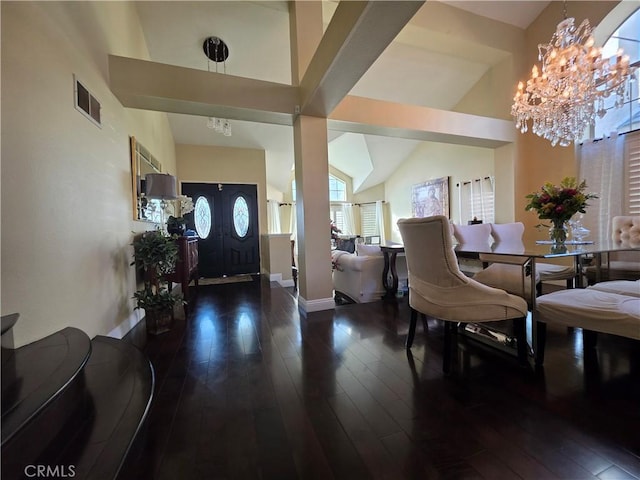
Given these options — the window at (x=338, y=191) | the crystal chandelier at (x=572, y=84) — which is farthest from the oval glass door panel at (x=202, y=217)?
the crystal chandelier at (x=572, y=84)

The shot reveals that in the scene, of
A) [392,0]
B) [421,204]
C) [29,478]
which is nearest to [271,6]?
[392,0]

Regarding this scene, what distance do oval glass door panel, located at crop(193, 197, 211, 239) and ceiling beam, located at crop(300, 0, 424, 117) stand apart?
3716mm

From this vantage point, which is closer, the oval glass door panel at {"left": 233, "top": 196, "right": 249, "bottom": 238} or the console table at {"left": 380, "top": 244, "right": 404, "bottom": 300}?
the console table at {"left": 380, "top": 244, "right": 404, "bottom": 300}

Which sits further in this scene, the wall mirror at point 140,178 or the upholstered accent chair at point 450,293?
the wall mirror at point 140,178

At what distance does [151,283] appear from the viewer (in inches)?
105

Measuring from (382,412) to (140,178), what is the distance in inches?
134

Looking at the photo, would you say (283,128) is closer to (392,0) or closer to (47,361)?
(392,0)

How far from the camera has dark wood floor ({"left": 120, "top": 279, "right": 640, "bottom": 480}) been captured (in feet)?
3.38

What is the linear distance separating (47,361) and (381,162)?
7.45 m

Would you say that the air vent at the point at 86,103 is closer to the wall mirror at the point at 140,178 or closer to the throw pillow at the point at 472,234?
the wall mirror at the point at 140,178

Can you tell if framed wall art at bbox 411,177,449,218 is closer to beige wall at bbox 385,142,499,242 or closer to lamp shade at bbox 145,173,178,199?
beige wall at bbox 385,142,499,242

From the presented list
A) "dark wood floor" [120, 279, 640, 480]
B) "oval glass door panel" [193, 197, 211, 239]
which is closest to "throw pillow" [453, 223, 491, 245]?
"dark wood floor" [120, 279, 640, 480]

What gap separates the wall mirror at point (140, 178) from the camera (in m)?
2.88

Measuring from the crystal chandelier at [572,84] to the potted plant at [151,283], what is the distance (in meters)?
4.44
